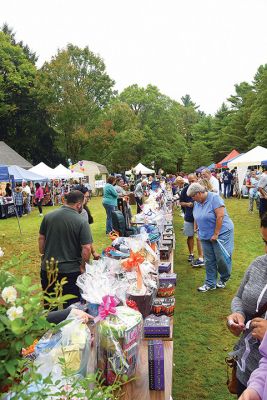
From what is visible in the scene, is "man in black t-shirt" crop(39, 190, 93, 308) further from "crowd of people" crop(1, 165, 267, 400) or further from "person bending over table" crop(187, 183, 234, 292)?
"person bending over table" crop(187, 183, 234, 292)

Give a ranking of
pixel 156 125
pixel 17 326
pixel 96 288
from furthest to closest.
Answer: pixel 156 125, pixel 96 288, pixel 17 326

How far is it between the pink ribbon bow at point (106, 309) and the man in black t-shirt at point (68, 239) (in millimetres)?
1665

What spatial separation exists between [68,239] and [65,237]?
37mm

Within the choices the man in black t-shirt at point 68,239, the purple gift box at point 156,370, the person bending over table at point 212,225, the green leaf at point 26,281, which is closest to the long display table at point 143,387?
the purple gift box at point 156,370

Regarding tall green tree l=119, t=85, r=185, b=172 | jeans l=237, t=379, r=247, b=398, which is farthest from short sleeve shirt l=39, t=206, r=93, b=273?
tall green tree l=119, t=85, r=185, b=172

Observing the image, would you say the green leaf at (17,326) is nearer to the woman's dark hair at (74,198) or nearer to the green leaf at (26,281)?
the green leaf at (26,281)

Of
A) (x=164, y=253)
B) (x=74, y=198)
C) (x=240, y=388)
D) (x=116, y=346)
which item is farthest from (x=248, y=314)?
(x=164, y=253)

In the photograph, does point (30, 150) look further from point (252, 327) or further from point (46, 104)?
point (252, 327)

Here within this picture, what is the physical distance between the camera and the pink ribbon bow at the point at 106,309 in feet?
6.45

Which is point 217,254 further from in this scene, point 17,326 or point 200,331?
point 17,326

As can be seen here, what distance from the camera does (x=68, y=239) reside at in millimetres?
3627

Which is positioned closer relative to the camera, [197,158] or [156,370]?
[156,370]

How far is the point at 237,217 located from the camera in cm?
1398

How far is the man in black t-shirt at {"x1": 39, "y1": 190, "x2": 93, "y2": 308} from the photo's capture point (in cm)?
361
